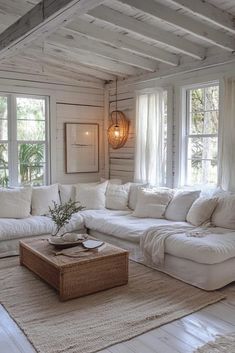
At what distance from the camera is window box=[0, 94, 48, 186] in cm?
512

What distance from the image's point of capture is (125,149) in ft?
18.6

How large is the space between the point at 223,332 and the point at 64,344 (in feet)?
3.67

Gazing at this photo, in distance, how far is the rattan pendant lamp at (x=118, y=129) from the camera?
5578mm

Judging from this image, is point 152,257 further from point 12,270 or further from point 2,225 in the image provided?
point 2,225

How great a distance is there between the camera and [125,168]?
5.70 meters

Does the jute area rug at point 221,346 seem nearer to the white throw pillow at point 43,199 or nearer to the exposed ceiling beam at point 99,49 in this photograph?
the white throw pillow at point 43,199

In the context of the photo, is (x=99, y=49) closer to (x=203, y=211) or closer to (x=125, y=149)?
(x=125, y=149)

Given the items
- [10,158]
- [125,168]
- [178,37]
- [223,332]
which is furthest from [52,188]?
[223,332]

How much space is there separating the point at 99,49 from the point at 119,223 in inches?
87.2

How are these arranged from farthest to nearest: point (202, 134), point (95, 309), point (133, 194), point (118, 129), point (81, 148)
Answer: point (81, 148) < point (118, 129) < point (133, 194) < point (202, 134) < point (95, 309)

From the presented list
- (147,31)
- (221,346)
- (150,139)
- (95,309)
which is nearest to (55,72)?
(150,139)

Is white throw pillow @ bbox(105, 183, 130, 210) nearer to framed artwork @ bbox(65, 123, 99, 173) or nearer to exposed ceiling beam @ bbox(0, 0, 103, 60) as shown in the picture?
framed artwork @ bbox(65, 123, 99, 173)

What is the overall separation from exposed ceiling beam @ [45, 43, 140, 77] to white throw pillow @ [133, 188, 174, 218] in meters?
1.90

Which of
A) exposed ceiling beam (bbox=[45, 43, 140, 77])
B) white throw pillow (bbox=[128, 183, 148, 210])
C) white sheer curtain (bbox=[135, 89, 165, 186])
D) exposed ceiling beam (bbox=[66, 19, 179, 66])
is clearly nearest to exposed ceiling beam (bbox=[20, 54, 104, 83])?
exposed ceiling beam (bbox=[45, 43, 140, 77])
